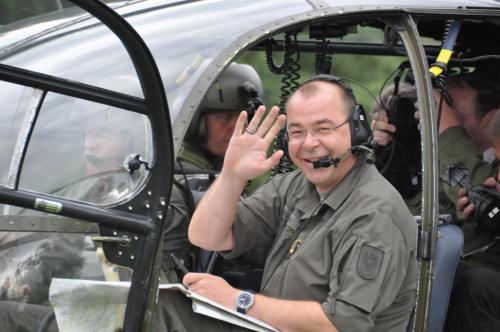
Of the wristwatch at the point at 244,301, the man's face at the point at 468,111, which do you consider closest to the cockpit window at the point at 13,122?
the wristwatch at the point at 244,301

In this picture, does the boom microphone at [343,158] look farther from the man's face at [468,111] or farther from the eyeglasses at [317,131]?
the man's face at [468,111]

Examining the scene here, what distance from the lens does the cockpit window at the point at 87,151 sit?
2.24 meters

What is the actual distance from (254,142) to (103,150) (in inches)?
19.5

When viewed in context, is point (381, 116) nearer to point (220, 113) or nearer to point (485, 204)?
point (220, 113)

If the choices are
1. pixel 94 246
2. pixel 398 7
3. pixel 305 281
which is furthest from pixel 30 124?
pixel 398 7

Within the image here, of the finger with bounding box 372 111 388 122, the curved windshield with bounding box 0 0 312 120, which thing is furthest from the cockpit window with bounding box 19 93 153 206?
the finger with bounding box 372 111 388 122

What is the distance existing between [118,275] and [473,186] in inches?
69.2

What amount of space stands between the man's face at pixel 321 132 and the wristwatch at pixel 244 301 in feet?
1.49

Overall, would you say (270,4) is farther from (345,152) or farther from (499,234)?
(499,234)

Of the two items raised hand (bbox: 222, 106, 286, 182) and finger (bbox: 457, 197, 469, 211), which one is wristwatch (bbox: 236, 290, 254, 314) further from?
finger (bbox: 457, 197, 469, 211)

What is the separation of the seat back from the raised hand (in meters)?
0.78

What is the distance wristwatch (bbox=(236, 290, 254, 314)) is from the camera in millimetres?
2551

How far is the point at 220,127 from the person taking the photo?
3943 millimetres

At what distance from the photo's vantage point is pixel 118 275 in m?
2.20
